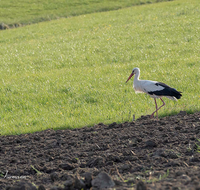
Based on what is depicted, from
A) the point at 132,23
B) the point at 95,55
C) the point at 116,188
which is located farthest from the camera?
the point at 132,23

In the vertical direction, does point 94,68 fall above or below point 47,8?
below

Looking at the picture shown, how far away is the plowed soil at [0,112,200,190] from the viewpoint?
437 cm

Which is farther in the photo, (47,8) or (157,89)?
(47,8)

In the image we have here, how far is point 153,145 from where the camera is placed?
20.3ft

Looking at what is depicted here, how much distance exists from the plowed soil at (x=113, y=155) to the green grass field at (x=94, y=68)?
1.23 metres

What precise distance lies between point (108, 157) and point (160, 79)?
25.1ft

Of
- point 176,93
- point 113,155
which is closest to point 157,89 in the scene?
point 176,93

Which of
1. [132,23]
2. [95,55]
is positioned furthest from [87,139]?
[132,23]

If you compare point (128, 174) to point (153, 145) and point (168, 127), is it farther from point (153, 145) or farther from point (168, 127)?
point (168, 127)

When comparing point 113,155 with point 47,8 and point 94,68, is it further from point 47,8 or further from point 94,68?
point 47,8

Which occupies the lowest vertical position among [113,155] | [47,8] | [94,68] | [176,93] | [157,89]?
[113,155]

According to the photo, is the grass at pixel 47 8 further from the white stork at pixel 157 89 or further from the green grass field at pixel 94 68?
the white stork at pixel 157 89

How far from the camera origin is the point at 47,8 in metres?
40.8

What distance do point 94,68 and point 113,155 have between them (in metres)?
10.4
